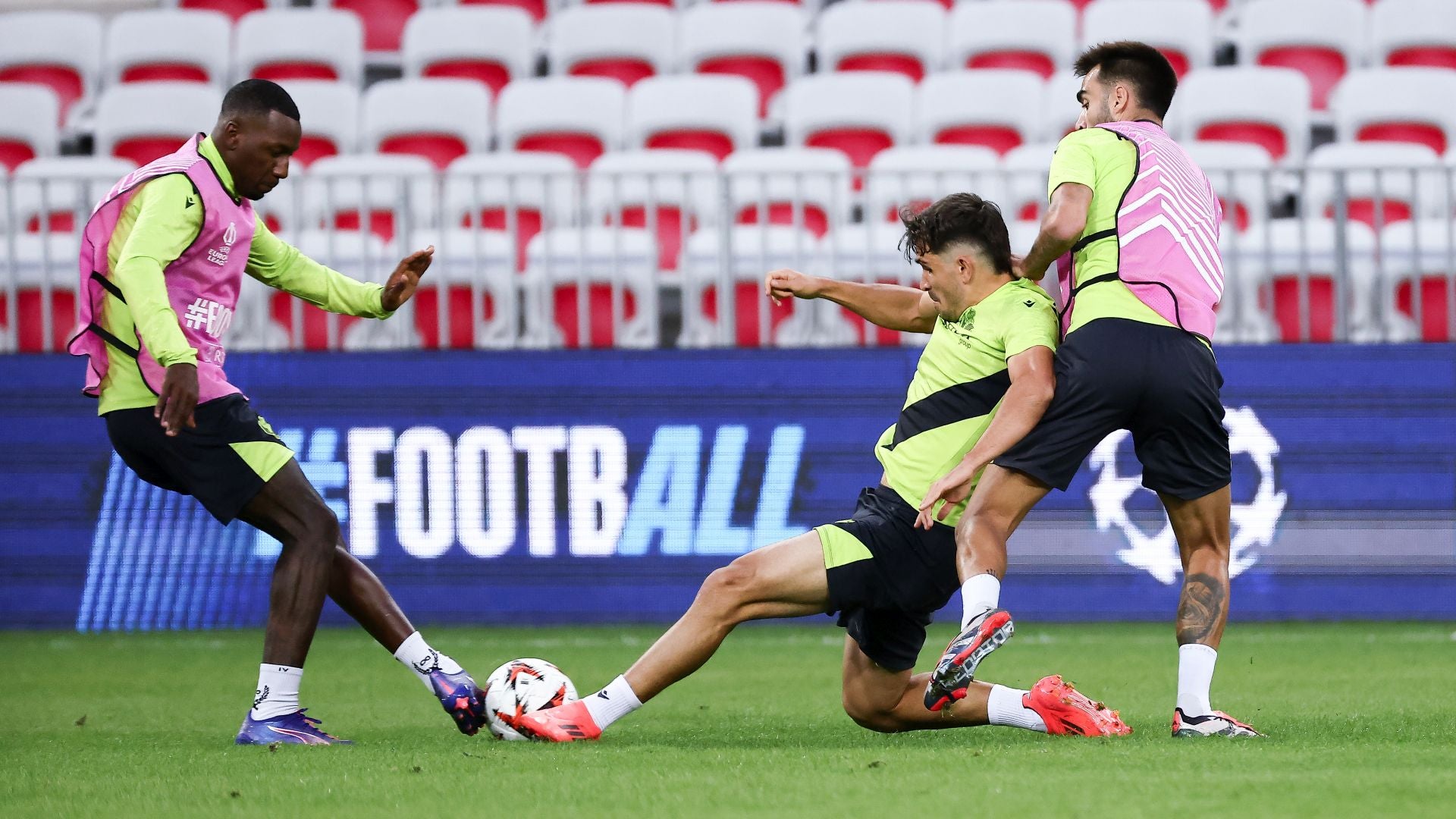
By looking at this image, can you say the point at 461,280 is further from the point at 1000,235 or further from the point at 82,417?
the point at 1000,235

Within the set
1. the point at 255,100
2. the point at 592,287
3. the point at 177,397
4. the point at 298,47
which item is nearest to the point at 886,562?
the point at 177,397

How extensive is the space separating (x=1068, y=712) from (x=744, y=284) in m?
5.18

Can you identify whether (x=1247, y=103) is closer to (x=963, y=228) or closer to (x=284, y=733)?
(x=963, y=228)

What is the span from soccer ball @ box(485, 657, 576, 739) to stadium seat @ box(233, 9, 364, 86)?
8327mm

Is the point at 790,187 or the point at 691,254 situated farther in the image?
the point at 790,187

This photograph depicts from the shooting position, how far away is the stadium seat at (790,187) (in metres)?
9.56

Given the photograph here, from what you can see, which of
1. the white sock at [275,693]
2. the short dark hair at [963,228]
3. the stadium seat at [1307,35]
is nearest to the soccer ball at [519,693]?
the white sock at [275,693]

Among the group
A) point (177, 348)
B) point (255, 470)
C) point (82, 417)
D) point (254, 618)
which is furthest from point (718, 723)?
point (82, 417)

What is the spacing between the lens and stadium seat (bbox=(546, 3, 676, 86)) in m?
13.0

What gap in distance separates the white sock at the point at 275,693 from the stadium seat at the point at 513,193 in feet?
14.6

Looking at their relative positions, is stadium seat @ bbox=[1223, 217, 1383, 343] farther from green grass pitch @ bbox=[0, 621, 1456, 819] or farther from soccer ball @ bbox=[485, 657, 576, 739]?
soccer ball @ bbox=[485, 657, 576, 739]

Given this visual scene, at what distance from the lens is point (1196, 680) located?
5.01 m

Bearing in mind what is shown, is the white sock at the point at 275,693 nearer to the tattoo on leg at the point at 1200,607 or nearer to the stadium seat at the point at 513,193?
the tattoo on leg at the point at 1200,607

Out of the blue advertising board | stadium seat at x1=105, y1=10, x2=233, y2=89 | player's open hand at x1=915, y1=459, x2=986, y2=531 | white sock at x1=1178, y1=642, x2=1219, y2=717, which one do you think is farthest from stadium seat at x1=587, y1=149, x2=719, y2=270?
white sock at x1=1178, y1=642, x2=1219, y2=717
